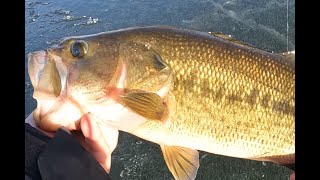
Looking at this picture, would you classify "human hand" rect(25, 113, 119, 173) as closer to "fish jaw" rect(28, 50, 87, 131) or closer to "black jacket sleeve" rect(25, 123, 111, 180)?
"fish jaw" rect(28, 50, 87, 131)

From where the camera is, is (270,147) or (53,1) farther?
(53,1)

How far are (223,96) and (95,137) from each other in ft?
2.36

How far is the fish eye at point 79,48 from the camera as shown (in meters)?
2.00

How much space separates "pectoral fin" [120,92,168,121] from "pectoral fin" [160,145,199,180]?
349 millimetres

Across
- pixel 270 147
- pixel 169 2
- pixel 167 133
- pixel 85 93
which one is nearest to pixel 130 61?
pixel 85 93

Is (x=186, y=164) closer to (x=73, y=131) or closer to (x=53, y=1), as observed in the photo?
(x=73, y=131)

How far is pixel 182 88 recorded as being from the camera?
79.4 inches

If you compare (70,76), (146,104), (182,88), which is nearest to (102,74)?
(70,76)

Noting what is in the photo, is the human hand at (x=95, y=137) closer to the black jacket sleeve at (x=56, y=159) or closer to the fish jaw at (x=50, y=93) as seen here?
the fish jaw at (x=50, y=93)

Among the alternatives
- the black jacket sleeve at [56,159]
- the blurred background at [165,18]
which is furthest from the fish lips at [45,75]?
the blurred background at [165,18]

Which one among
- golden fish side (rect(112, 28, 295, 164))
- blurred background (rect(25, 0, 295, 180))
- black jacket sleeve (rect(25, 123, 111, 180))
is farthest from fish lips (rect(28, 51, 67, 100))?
blurred background (rect(25, 0, 295, 180))

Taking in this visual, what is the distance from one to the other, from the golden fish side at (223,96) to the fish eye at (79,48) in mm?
212
